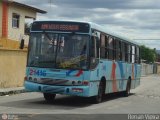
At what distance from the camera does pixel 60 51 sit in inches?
680

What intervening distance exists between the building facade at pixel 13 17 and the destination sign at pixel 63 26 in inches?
794

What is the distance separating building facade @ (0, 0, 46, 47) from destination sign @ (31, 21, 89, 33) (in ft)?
66.1

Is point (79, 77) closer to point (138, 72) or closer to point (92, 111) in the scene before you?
point (92, 111)

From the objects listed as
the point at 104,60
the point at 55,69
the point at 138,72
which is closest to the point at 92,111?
the point at 55,69

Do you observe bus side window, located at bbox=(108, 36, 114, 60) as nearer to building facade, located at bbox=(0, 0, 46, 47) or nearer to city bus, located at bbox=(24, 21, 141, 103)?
city bus, located at bbox=(24, 21, 141, 103)

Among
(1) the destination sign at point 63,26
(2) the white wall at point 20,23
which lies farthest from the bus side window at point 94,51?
(2) the white wall at point 20,23

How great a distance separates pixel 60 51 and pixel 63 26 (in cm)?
90

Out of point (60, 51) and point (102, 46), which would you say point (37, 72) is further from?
point (102, 46)

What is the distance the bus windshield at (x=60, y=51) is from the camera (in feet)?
56.2

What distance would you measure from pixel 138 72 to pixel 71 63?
1132 cm

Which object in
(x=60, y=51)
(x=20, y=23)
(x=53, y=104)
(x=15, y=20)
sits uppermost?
(x=15, y=20)

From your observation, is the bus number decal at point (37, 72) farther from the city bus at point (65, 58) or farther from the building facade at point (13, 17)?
the building facade at point (13, 17)

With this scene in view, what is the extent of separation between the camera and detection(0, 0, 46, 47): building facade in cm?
3928

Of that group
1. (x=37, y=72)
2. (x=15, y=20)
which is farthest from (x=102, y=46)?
(x=15, y=20)
